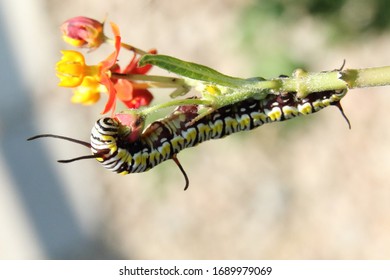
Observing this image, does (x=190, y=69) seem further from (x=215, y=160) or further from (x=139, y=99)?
(x=215, y=160)

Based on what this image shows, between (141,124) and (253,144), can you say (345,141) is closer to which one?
(253,144)

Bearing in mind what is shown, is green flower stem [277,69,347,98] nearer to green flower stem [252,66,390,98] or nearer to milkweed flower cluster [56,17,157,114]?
green flower stem [252,66,390,98]

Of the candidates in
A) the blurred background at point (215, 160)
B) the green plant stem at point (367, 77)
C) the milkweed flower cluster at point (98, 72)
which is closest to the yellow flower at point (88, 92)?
the milkweed flower cluster at point (98, 72)

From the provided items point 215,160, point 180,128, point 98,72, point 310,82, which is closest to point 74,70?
point 98,72

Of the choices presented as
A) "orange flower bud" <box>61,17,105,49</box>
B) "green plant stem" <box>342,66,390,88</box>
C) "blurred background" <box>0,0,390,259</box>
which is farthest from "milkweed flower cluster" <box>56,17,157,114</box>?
"blurred background" <box>0,0,390,259</box>

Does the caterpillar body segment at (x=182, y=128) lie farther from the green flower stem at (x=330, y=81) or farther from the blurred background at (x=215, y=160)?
the blurred background at (x=215, y=160)
